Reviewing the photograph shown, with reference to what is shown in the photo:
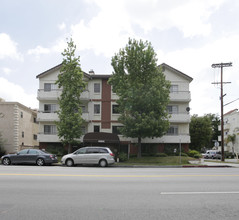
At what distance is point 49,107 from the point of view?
34281 millimetres

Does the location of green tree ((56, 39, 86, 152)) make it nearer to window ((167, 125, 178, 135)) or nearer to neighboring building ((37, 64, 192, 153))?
neighboring building ((37, 64, 192, 153))

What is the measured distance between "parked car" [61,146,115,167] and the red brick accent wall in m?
12.9

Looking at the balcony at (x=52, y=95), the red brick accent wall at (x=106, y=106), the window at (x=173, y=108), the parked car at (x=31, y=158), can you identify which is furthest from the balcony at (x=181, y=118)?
the parked car at (x=31, y=158)

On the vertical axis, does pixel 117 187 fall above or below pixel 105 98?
below

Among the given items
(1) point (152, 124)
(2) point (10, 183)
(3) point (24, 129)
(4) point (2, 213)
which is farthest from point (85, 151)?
(3) point (24, 129)

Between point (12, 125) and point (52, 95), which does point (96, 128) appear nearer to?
point (52, 95)

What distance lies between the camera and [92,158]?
20.4m

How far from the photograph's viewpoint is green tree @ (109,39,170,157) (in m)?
26.4

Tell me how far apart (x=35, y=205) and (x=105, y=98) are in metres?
28.1

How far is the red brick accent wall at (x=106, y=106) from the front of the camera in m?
33.7

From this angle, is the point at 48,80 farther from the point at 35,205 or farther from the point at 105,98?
the point at 35,205

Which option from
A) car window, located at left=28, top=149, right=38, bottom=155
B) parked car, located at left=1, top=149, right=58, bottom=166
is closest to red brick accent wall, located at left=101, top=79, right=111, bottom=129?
parked car, located at left=1, top=149, right=58, bottom=166

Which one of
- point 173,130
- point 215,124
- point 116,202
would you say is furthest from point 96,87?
point 215,124

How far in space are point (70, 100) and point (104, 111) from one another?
20.9 ft
